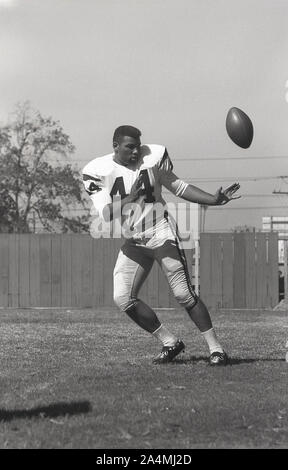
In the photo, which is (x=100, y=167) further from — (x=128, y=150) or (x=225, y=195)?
(x=225, y=195)

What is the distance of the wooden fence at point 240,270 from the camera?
21547 mm

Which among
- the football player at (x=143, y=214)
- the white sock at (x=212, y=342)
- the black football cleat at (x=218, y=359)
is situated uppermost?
the football player at (x=143, y=214)

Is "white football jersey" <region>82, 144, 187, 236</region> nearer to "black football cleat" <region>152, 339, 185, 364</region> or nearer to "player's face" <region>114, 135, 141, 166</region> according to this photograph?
"player's face" <region>114, 135, 141, 166</region>

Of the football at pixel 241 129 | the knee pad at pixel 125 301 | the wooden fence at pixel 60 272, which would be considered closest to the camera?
the knee pad at pixel 125 301

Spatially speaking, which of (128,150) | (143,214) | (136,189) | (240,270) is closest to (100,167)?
(128,150)

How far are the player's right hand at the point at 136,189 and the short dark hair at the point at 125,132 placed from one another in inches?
13.7

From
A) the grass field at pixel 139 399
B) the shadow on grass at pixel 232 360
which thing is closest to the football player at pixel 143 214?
the shadow on grass at pixel 232 360

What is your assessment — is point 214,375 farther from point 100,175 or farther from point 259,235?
point 259,235

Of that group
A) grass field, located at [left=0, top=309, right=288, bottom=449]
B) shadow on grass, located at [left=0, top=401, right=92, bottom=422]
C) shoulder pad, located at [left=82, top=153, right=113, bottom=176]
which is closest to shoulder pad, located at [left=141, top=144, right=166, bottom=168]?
shoulder pad, located at [left=82, top=153, right=113, bottom=176]

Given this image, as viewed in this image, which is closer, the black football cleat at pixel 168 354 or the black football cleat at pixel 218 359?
the black football cleat at pixel 218 359

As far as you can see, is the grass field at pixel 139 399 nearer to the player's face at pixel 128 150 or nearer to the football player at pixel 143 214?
the football player at pixel 143 214

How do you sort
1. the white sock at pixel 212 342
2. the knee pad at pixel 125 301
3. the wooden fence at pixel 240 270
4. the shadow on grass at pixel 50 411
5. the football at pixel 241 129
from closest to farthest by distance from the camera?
the shadow on grass at pixel 50 411 → the white sock at pixel 212 342 → the knee pad at pixel 125 301 → the football at pixel 241 129 → the wooden fence at pixel 240 270

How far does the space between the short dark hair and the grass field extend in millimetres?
1773
